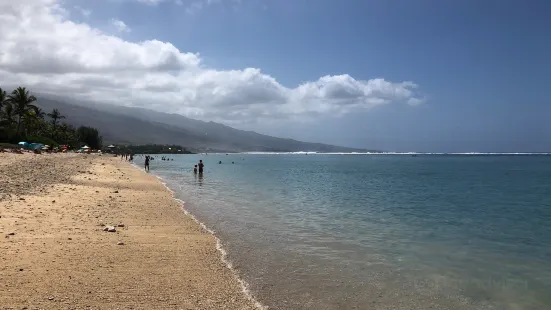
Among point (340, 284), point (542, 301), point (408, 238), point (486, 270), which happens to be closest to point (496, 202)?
point (408, 238)

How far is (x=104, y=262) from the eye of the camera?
977 centimetres

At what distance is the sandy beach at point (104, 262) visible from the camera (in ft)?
24.9

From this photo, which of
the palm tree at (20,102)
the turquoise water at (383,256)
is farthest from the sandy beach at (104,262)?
the palm tree at (20,102)

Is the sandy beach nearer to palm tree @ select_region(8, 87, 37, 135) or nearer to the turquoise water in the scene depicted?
the turquoise water

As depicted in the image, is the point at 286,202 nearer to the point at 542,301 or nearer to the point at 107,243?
the point at 107,243

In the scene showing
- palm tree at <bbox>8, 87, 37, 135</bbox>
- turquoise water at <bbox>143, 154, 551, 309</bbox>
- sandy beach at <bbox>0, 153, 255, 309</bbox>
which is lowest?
turquoise water at <bbox>143, 154, 551, 309</bbox>

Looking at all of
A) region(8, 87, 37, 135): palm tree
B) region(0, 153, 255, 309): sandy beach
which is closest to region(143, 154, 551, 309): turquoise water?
region(0, 153, 255, 309): sandy beach

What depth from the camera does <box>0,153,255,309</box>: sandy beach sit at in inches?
299

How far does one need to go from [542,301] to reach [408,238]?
7.27 metres

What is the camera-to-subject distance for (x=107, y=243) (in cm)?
1169

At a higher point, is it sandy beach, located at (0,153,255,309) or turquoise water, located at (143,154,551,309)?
sandy beach, located at (0,153,255,309)

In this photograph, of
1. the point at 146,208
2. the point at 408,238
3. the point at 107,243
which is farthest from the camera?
the point at 146,208

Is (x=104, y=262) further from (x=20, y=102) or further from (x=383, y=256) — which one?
(x=20, y=102)

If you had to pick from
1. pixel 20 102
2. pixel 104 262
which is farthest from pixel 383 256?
pixel 20 102
